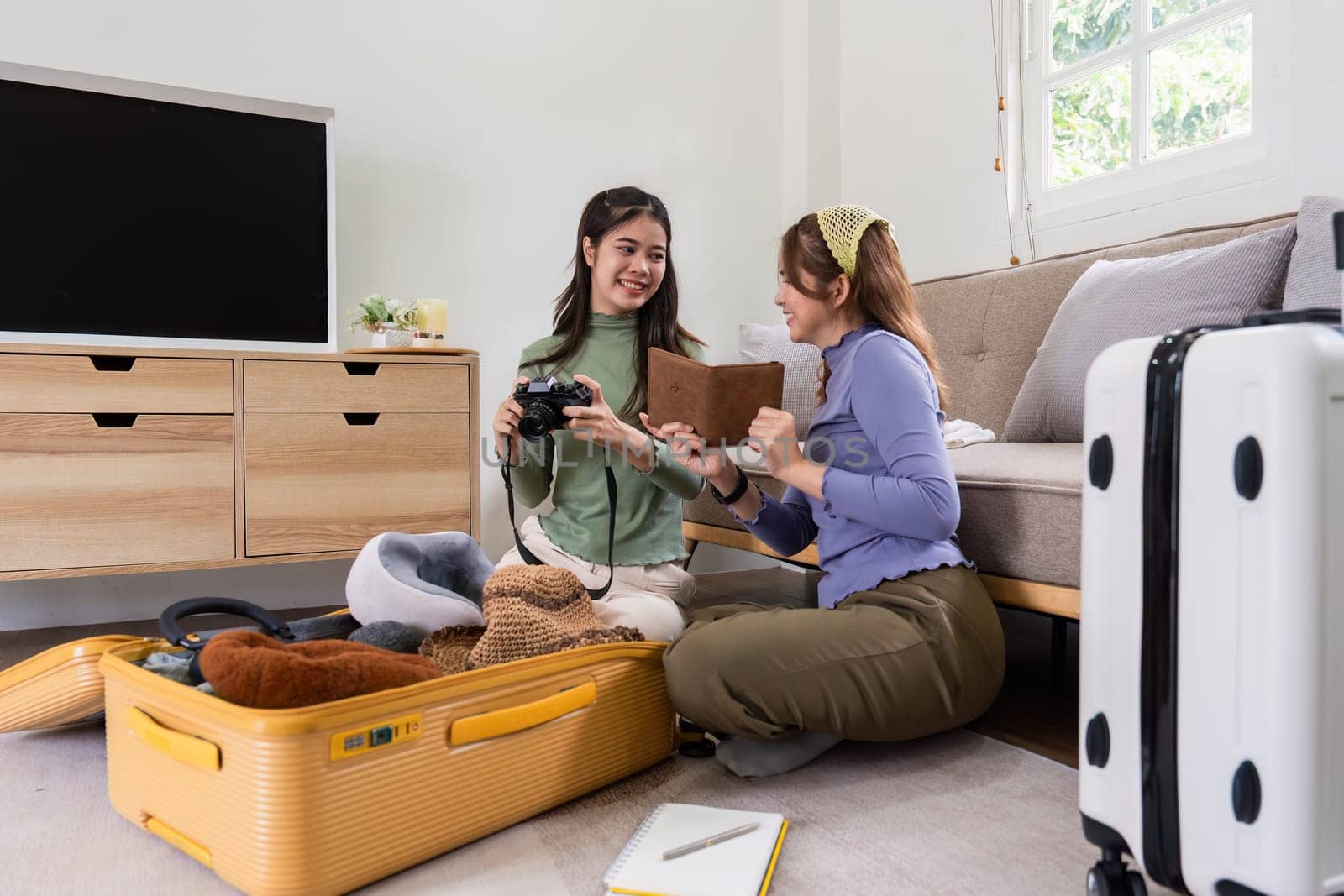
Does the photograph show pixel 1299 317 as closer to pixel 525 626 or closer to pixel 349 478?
pixel 525 626

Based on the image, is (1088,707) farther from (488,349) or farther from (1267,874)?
(488,349)

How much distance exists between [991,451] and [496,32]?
1.90 m

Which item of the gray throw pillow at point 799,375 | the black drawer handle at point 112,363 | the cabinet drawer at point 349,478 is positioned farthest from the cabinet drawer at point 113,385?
the gray throw pillow at point 799,375

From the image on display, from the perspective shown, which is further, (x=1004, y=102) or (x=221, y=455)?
(x=1004, y=102)

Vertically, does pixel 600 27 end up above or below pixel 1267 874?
above

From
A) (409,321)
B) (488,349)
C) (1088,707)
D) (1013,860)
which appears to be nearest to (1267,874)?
(1088,707)

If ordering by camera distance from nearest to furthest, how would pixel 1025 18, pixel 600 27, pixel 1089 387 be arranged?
pixel 1089 387
pixel 1025 18
pixel 600 27

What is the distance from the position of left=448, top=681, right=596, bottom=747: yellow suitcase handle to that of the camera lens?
1.44 feet

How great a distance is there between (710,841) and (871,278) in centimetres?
76

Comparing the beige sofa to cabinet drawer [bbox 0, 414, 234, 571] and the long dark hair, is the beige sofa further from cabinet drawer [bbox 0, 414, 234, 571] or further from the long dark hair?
cabinet drawer [bbox 0, 414, 234, 571]

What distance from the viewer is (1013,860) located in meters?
0.91

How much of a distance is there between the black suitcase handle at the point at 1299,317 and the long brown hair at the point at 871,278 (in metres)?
0.61

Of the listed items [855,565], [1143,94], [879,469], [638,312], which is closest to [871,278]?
[879,469]

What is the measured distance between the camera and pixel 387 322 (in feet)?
7.36
